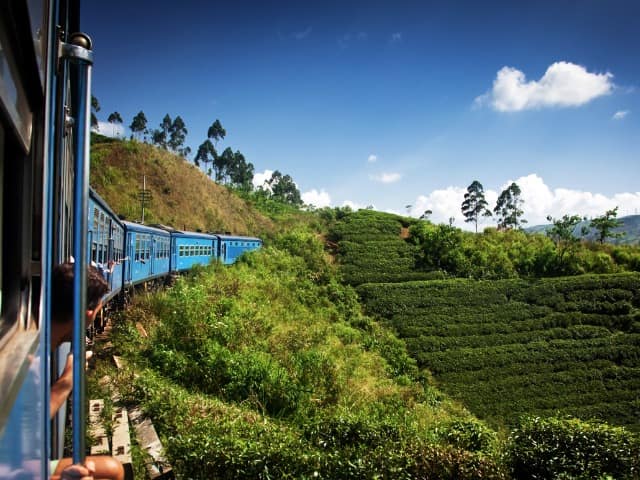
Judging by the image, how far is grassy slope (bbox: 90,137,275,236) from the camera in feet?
106

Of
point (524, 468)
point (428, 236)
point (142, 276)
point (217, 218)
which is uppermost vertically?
point (217, 218)

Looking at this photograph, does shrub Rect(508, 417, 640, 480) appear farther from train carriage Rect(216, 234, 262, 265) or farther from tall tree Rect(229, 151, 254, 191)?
tall tree Rect(229, 151, 254, 191)

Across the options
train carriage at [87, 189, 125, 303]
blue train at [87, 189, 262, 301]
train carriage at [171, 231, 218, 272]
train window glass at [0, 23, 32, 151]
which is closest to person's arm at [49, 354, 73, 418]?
train window glass at [0, 23, 32, 151]

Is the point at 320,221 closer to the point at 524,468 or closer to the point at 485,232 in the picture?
the point at 485,232

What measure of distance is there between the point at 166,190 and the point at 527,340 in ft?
97.7

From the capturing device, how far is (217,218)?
39.3 metres

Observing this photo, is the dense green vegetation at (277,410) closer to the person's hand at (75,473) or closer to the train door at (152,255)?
the train door at (152,255)

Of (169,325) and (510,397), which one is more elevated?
(169,325)

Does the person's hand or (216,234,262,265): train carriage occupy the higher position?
(216,234,262,265): train carriage

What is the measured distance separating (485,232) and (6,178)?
101 ft

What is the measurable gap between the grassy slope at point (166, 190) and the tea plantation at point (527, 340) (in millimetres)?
19782

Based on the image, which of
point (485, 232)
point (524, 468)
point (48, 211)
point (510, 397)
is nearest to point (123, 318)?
point (524, 468)

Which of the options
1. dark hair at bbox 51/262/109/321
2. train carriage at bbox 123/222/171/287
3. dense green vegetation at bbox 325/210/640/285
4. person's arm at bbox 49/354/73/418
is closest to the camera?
dark hair at bbox 51/262/109/321

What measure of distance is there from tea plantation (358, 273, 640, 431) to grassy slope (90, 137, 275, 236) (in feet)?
64.9
